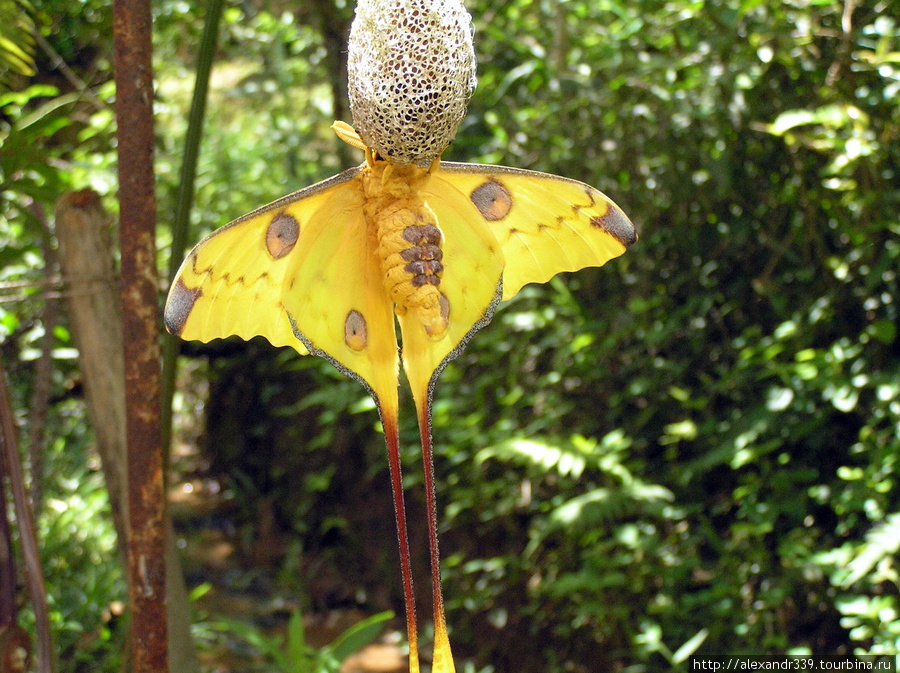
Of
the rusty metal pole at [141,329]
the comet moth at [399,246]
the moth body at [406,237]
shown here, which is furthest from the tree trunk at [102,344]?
the moth body at [406,237]

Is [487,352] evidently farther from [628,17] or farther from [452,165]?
[452,165]

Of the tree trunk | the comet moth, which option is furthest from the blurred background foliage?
the comet moth

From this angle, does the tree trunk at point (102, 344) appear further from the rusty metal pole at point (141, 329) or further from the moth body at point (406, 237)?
the moth body at point (406, 237)

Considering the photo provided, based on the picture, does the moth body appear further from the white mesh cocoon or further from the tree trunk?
the tree trunk

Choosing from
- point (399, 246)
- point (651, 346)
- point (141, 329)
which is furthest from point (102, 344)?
point (651, 346)

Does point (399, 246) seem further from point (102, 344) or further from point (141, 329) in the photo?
point (102, 344)

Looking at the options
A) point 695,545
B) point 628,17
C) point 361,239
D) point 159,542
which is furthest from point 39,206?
point 695,545
